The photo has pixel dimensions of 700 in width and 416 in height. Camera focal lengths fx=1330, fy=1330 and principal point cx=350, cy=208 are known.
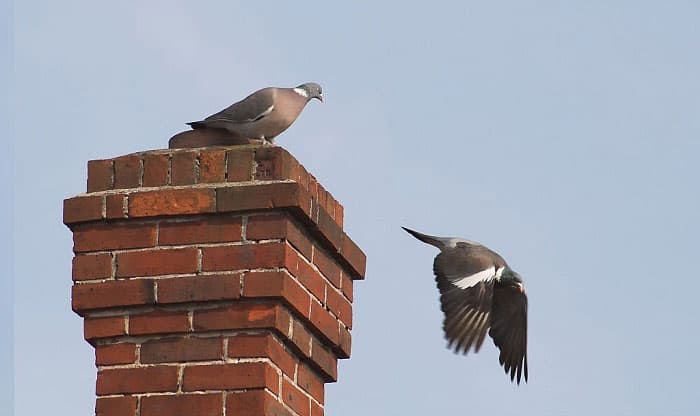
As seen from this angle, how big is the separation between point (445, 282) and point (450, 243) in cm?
37

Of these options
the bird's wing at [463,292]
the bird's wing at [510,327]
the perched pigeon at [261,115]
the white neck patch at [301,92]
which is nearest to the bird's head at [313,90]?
the white neck patch at [301,92]

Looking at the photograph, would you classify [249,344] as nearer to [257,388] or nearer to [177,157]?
[257,388]

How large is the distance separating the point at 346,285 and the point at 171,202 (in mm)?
763

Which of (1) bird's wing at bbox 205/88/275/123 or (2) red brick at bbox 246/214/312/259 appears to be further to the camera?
(1) bird's wing at bbox 205/88/275/123

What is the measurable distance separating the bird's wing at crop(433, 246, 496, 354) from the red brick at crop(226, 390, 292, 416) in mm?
3062

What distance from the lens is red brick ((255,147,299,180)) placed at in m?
4.19

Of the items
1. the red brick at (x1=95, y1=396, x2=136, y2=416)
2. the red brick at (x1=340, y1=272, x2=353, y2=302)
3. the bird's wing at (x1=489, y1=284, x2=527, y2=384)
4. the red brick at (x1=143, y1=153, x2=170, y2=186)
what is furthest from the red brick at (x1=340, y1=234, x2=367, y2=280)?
the bird's wing at (x1=489, y1=284, x2=527, y2=384)

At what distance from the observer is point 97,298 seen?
416cm

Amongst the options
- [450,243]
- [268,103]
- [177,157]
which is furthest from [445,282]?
[177,157]

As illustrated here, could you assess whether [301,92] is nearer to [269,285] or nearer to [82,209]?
[82,209]

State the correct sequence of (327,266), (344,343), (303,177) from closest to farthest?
(303,177)
(327,266)
(344,343)

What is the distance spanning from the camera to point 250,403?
3.89 m

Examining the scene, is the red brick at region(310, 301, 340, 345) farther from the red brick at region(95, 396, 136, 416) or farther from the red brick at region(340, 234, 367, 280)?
the red brick at region(95, 396, 136, 416)

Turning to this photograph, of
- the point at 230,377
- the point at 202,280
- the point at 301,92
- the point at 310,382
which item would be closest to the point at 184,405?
the point at 230,377
